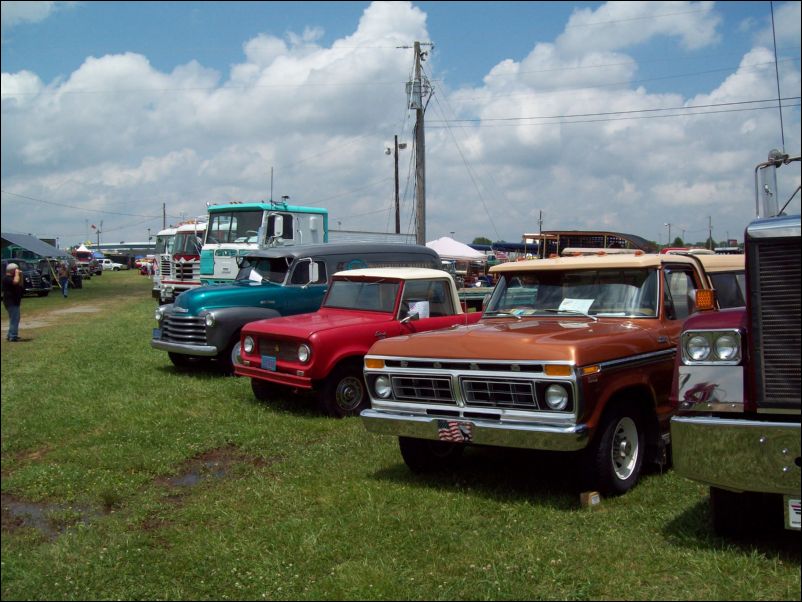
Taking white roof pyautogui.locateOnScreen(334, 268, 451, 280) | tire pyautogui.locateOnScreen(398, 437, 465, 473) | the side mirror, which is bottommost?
tire pyautogui.locateOnScreen(398, 437, 465, 473)

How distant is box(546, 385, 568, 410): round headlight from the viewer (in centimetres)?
530

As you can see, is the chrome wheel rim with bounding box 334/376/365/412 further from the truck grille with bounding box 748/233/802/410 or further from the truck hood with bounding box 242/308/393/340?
the truck grille with bounding box 748/233/802/410

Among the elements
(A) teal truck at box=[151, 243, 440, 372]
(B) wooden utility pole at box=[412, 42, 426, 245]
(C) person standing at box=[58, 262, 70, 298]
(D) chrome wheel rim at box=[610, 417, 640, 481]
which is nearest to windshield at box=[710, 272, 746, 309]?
(D) chrome wheel rim at box=[610, 417, 640, 481]

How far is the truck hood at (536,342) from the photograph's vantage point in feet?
17.8

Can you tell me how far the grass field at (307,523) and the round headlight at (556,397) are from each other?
0.75 metres

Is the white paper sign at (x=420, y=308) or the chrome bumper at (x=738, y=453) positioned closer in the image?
the chrome bumper at (x=738, y=453)

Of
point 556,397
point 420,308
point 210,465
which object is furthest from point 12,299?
point 420,308

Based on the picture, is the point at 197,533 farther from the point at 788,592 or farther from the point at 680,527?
the point at 788,592

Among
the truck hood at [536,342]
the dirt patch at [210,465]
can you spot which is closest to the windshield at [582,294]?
the truck hood at [536,342]

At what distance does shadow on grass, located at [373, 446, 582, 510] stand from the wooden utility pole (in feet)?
54.4

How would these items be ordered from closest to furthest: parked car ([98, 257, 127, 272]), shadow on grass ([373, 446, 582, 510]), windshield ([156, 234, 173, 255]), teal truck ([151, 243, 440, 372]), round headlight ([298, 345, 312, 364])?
1. shadow on grass ([373, 446, 582, 510])
2. round headlight ([298, 345, 312, 364])
3. teal truck ([151, 243, 440, 372])
4. parked car ([98, 257, 127, 272])
5. windshield ([156, 234, 173, 255])

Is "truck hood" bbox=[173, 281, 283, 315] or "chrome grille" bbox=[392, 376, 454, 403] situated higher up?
"truck hood" bbox=[173, 281, 283, 315]

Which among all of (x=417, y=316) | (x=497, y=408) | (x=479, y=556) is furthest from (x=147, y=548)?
(x=417, y=316)

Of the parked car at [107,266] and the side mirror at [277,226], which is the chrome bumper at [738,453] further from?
the side mirror at [277,226]
